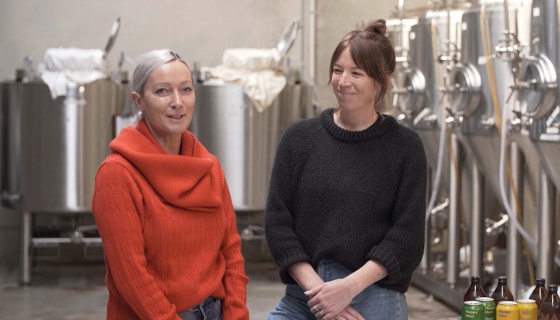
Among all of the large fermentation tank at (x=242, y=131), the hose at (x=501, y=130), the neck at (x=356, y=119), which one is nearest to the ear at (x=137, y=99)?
the neck at (x=356, y=119)

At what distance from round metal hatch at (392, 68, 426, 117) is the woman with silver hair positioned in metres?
3.22

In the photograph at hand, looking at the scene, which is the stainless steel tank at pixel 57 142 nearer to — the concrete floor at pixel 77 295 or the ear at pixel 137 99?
the concrete floor at pixel 77 295

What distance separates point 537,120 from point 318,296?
188 centimetres

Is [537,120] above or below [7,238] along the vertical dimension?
above

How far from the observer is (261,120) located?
591 cm

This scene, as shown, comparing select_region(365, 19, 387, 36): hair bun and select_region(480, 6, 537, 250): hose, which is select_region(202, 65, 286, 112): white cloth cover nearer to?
select_region(480, 6, 537, 250): hose

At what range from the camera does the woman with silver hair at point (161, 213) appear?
2094 millimetres

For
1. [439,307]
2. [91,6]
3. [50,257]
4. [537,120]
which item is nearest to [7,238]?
[50,257]

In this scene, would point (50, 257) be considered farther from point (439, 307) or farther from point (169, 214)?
point (169, 214)

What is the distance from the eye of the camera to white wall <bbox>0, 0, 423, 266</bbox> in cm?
664

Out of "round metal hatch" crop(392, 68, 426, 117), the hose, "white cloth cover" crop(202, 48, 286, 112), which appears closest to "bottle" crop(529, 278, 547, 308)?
the hose

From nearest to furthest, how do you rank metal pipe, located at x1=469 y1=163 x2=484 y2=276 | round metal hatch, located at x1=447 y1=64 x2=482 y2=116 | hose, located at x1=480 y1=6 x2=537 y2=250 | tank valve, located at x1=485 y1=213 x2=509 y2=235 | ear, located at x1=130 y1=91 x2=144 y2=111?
ear, located at x1=130 y1=91 x2=144 y2=111 → hose, located at x1=480 y1=6 x2=537 y2=250 → round metal hatch, located at x1=447 y1=64 x2=482 y2=116 → metal pipe, located at x1=469 y1=163 x2=484 y2=276 → tank valve, located at x1=485 y1=213 x2=509 y2=235

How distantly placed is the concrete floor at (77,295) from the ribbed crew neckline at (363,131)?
99.8 inches

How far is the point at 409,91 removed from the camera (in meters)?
5.43
